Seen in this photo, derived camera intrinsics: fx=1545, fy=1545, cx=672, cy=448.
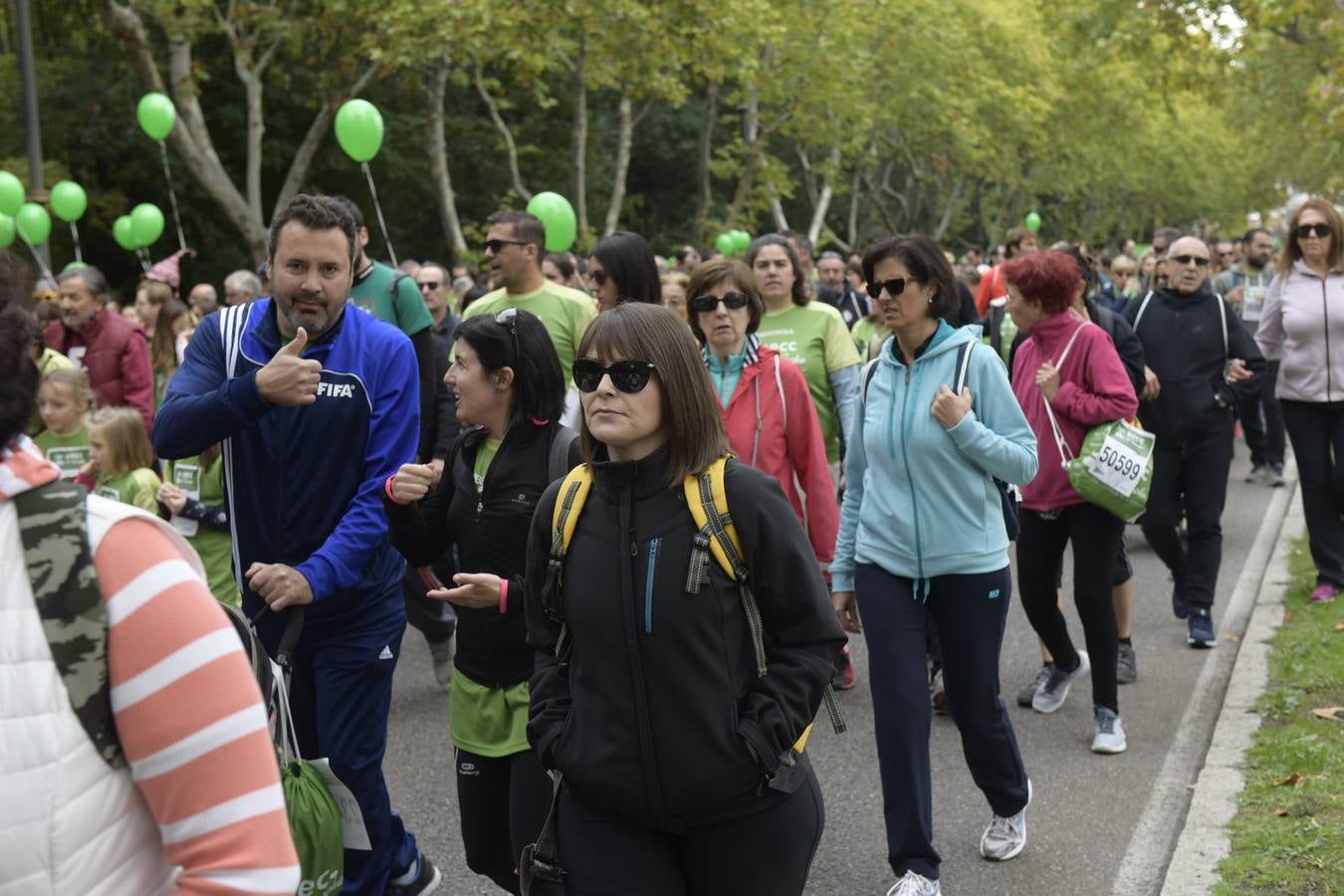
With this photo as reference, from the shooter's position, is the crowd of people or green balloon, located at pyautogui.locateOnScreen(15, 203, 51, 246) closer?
the crowd of people

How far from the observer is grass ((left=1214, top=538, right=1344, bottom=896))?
478cm

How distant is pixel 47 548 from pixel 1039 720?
19.3 feet

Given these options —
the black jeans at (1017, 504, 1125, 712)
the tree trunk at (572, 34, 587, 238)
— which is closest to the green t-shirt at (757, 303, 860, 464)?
the black jeans at (1017, 504, 1125, 712)

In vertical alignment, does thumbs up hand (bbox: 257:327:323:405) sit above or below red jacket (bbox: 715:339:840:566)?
above

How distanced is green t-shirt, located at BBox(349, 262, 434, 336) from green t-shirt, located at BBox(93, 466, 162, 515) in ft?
4.35

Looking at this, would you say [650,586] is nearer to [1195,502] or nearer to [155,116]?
[1195,502]

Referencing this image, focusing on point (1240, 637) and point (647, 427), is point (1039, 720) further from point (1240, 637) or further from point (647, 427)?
point (647, 427)

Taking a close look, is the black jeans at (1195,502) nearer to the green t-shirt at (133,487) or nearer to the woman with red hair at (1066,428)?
the woman with red hair at (1066,428)

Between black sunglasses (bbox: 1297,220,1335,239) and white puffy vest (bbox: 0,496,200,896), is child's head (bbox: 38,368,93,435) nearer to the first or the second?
white puffy vest (bbox: 0,496,200,896)

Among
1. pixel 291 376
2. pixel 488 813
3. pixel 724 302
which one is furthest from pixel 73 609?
pixel 724 302

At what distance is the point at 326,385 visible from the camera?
4.15m

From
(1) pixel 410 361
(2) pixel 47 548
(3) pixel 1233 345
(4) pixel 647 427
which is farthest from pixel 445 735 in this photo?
(2) pixel 47 548

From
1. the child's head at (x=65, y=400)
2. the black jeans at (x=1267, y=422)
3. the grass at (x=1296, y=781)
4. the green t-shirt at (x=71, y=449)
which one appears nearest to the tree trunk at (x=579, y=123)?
the black jeans at (x=1267, y=422)

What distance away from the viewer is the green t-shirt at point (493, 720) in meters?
4.04
